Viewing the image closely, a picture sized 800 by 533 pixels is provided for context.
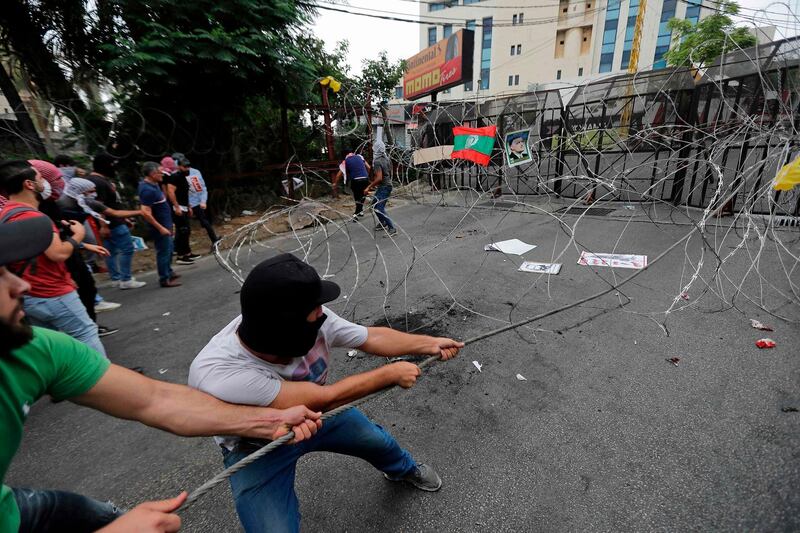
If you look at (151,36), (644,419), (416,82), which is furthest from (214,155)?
(416,82)

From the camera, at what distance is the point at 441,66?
1591cm

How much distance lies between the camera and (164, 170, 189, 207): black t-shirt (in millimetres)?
5824

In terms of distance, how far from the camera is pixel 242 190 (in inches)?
384

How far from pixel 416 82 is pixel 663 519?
794 inches

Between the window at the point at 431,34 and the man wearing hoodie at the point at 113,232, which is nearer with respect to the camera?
the man wearing hoodie at the point at 113,232

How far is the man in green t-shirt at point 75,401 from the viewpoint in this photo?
35.6 inches

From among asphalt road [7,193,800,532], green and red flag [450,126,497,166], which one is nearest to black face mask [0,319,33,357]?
asphalt road [7,193,800,532]

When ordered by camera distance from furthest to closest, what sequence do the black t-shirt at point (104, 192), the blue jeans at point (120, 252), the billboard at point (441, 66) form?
the billboard at point (441, 66) → the blue jeans at point (120, 252) → the black t-shirt at point (104, 192)

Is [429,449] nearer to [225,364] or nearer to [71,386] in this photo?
[225,364]

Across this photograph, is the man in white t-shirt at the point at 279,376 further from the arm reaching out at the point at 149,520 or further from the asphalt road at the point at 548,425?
the asphalt road at the point at 548,425

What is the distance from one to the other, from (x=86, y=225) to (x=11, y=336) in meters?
4.32

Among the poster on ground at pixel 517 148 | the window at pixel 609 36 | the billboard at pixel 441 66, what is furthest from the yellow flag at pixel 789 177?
the window at pixel 609 36

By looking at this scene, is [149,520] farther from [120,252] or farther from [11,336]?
[120,252]

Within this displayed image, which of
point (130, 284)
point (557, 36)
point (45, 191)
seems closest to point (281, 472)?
point (45, 191)
